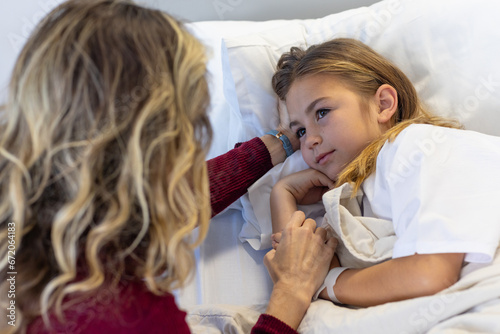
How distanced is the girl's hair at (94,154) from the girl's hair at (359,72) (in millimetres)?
483

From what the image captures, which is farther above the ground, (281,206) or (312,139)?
(312,139)

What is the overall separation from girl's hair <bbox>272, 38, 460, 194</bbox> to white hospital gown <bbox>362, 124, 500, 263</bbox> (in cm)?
11

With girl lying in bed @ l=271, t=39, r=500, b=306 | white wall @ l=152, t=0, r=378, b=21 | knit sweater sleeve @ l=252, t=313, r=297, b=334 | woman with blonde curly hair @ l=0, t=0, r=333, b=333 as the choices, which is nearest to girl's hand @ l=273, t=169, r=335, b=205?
girl lying in bed @ l=271, t=39, r=500, b=306

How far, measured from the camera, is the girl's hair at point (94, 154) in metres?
0.59

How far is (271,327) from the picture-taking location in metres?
0.84

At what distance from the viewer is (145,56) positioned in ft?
2.04

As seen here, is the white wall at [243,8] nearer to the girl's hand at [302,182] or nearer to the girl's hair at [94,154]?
the girl's hand at [302,182]

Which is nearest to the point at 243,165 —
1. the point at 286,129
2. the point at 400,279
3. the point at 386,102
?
the point at 286,129

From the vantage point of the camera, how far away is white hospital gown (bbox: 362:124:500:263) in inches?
30.2

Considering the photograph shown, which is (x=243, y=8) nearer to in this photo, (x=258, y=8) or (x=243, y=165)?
(x=258, y=8)

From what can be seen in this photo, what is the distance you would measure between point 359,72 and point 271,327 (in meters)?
0.58

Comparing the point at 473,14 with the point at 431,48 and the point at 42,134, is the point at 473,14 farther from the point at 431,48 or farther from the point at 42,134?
the point at 42,134

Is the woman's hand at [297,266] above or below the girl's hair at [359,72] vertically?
below

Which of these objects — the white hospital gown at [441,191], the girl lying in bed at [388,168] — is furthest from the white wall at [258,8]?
the white hospital gown at [441,191]
